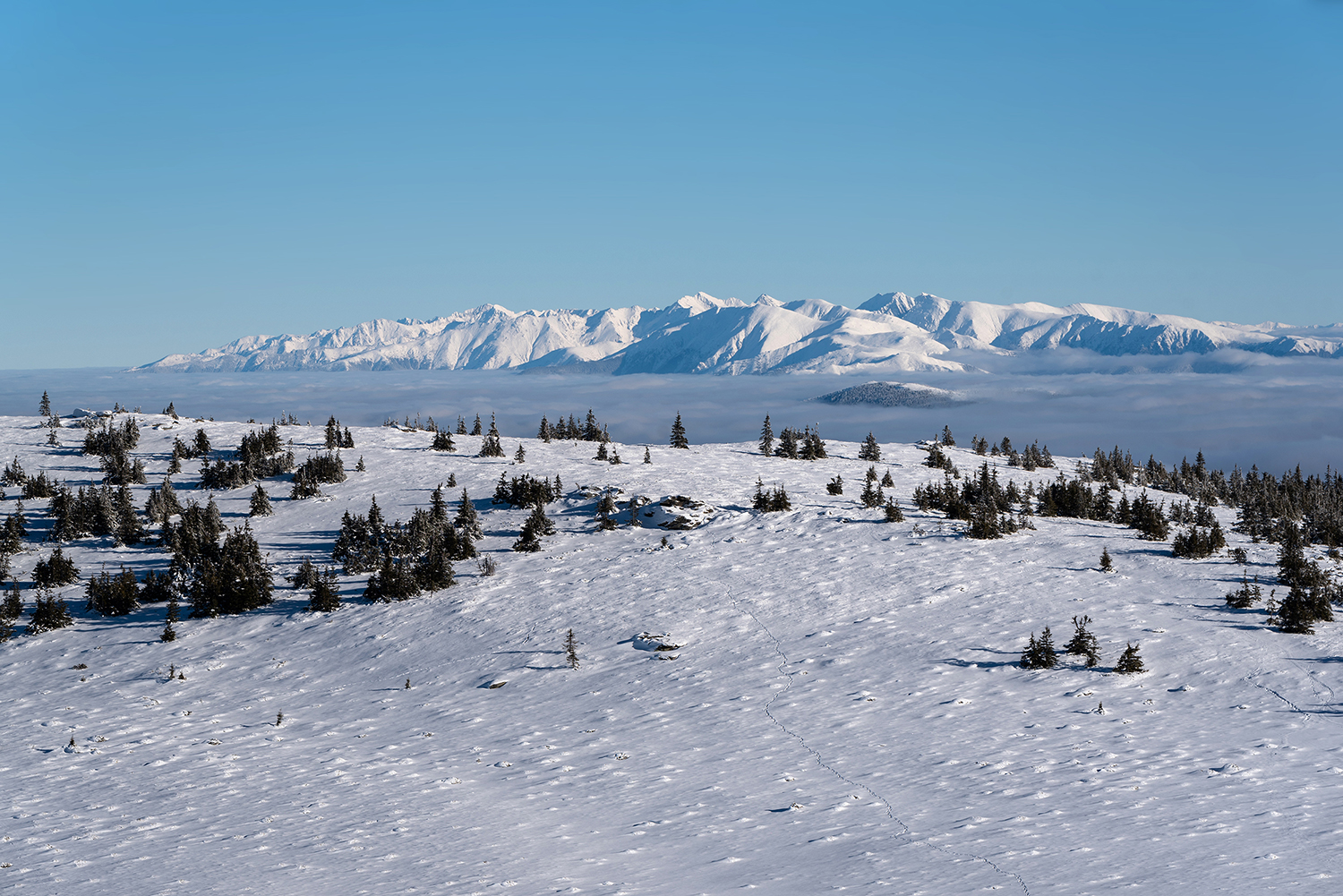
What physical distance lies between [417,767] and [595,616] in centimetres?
1204

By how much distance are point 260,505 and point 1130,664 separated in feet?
142

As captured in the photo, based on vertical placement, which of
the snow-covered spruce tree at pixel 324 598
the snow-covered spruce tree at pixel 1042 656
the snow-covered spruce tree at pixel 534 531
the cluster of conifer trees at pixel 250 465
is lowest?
the snow-covered spruce tree at pixel 324 598

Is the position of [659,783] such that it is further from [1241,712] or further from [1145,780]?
[1241,712]

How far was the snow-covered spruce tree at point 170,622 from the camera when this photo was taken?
35219mm

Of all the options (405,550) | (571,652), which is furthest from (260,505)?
(571,652)

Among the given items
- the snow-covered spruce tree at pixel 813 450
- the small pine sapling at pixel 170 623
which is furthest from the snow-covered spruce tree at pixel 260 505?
the snow-covered spruce tree at pixel 813 450

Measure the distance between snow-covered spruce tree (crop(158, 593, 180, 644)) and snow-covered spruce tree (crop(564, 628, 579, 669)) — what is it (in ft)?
53.6

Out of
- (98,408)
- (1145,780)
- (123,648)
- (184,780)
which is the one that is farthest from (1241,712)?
(98,408)

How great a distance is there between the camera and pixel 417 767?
22.9 m

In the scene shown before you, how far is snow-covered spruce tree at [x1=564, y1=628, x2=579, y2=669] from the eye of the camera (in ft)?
99.5

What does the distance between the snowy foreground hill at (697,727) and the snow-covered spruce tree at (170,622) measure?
27.5 inches

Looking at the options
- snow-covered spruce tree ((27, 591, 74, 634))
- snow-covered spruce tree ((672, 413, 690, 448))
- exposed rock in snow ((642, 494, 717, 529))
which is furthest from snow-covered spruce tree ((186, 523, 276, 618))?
snow-covered spruce tree ((672, 413, 690, 448))

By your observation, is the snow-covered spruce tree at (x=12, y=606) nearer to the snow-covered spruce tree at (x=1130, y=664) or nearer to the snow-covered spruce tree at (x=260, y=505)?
the snow-covered spruce tree at (x=260, y=505)

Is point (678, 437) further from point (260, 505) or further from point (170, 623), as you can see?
point (170, 623)
